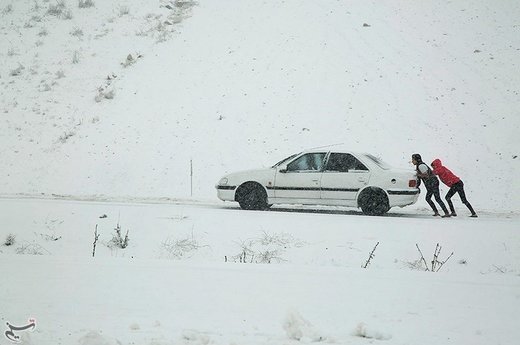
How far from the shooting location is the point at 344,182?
11320 millimetres

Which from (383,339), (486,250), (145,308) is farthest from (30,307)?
(486,250)

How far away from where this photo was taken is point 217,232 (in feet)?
31.6

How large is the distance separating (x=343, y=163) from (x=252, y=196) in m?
2.19

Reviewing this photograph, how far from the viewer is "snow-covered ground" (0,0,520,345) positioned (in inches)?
177

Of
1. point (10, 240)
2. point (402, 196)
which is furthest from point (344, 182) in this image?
point (10, 240)

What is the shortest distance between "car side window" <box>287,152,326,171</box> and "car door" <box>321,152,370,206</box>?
0.32 metres

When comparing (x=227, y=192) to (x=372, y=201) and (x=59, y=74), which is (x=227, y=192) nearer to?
(x=372, y=201)

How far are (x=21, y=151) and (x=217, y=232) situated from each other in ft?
38.3

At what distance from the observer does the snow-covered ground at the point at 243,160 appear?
449cm

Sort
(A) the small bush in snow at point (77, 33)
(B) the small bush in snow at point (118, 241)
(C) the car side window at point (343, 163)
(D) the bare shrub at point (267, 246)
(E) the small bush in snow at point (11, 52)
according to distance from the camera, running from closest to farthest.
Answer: (D) the bare shrub at point (267, 246) < (B) the small bush in snow at point (118, 241) < (C) the car side window at point (343, 163) < (E) the small bush in snow at point (11, 52) < (A) the small bush in snow at point (77, 33)

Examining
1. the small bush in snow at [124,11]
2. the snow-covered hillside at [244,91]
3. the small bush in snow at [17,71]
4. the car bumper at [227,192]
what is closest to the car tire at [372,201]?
the car bumper at [227,192]

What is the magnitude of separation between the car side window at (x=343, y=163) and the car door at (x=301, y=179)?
199 millimetres

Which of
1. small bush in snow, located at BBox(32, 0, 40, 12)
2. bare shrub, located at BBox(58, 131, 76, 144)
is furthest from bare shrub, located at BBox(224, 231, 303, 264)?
small bush in snow, located at BBox(32, 0, 40, 12)

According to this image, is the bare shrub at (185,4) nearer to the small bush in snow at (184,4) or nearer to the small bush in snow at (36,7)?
the small bush in snow at (184,4)
